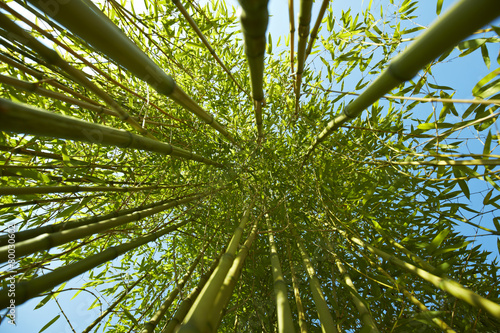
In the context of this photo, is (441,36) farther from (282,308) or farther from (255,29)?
(282,308)

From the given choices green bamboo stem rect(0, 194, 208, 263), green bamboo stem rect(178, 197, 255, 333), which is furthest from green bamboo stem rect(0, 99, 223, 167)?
green bamboo stem rect(178, 197, 255, 333)

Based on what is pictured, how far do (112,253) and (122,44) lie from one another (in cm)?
88

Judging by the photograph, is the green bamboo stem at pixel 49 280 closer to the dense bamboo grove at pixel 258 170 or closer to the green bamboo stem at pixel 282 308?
the dense bamboo grove at pixel 258 170

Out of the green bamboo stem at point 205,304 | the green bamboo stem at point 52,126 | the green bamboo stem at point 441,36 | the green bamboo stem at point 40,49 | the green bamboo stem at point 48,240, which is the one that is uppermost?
the green bamboo stem at point 40,49

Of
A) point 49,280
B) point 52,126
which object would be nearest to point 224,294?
point 49,280

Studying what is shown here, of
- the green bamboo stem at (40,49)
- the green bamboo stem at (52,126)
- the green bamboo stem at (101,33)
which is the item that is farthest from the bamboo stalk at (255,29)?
the green bamboo stem at (40,49)

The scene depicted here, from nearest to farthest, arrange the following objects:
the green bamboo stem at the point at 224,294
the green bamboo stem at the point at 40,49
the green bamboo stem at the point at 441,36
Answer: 1. the green bamboo stem at the point at 441,36
2. the green bamboo stem at the point at 224,294
3. the green bamboo stem at the point at 40,49

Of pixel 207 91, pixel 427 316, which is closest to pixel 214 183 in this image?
pixel 207 91

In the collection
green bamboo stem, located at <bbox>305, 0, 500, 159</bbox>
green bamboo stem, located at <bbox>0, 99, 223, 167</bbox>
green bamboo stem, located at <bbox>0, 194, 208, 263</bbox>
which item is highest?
green bamboo stem, located at <bbox>305, 0, 500, 159</bbox>

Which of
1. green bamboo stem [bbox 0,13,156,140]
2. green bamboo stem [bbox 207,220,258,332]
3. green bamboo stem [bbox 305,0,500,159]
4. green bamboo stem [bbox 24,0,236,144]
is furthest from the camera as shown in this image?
green bamboo stem [bbox 0,13,156,140]

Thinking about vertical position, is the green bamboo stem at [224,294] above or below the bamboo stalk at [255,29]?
below

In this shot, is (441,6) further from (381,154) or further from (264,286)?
(264,286)

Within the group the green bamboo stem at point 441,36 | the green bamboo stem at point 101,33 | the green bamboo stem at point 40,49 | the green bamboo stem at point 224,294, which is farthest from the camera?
the green bamboo stem at point 40,49

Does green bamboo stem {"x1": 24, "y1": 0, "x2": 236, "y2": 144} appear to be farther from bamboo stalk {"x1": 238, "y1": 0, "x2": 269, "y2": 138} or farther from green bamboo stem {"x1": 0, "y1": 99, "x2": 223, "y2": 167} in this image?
bamboo stalk {"x1": 238, "y1": 0, "x2": 269, "y2": 138}
